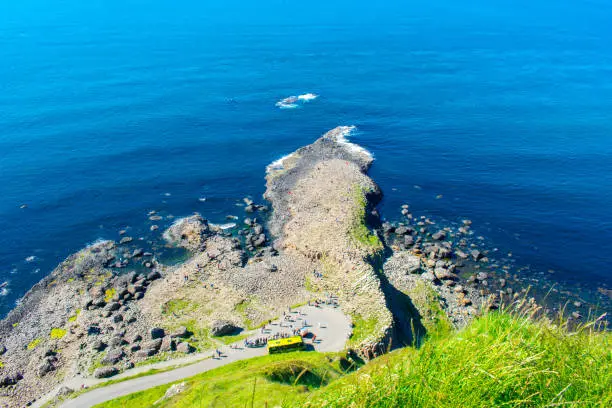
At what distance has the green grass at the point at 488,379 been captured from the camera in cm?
1386

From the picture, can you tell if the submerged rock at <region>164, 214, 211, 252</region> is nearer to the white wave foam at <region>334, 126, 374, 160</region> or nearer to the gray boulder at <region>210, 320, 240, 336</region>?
the gray boulder at <region>210, 320, 240, 336</region>

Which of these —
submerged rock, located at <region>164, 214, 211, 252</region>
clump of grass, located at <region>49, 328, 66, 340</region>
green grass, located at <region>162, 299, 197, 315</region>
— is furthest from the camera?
submerged rock, located at <region>164, 214, 211, 252</region>

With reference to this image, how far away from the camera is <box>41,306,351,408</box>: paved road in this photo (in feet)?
186

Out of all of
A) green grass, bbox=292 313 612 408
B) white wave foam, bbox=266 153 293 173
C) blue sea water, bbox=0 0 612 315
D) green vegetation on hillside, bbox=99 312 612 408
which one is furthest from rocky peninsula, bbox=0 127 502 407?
green grass, bbox=292 313 612 408

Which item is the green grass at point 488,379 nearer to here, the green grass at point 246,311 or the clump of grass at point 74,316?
the green grass at point 246,311

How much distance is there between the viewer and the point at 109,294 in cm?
7681

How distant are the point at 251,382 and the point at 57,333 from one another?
39438 millimetres

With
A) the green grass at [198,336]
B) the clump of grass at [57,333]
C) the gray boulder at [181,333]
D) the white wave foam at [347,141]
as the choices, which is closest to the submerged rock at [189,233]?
the green grass at [198,336]

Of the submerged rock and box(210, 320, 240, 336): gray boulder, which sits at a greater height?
the submerged rock

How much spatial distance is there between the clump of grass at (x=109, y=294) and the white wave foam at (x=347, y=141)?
7415cm

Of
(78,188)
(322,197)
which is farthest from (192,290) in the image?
(78,188)

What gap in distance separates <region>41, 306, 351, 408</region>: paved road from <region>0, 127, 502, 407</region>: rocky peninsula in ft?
5.43

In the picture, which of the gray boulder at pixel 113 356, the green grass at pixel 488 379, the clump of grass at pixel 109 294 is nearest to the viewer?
the green grass at pixel 488 379

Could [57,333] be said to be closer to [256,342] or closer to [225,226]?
[256,342]
